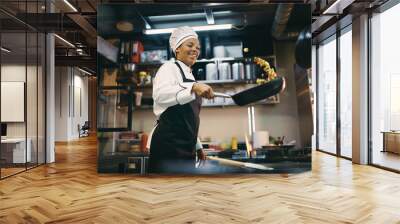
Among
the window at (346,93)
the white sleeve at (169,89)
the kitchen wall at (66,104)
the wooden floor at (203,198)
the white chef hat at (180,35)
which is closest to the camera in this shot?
the wooden floor at (203,198)

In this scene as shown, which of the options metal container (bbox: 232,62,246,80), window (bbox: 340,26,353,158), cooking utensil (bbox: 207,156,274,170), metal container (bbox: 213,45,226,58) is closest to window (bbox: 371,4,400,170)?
window (bbox: 340,26,353,158)

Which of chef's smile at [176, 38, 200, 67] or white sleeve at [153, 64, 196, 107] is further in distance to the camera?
chef's smile at [176, 38, 200, 67]

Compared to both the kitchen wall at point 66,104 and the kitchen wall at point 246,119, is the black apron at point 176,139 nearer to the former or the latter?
the kitchen wall at point 246,119

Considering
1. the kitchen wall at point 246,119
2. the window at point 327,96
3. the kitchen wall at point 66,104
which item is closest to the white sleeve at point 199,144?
the kitchen wall at point 246,119

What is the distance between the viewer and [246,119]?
6055 millimetres

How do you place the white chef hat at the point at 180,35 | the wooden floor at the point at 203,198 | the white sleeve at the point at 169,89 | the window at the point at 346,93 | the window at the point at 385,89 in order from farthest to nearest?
the window at the point at 346,93
the window at the point at 385,89
the white chef hat at the point at 180,35
the white sleeve at the point at 169,89
the wooden floor at the point at 203,198

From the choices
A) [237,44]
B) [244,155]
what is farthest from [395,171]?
[237,44]

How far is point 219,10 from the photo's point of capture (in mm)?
6035

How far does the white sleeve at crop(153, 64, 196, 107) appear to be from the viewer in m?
5.86

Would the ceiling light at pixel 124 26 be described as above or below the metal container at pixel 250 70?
above

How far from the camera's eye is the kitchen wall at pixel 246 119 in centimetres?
600

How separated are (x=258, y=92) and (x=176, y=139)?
4.90ft

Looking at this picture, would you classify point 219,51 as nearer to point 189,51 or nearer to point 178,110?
point 189,51

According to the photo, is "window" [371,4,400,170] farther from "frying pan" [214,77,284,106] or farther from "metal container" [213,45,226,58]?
"metal container" [213,45,226,58]
